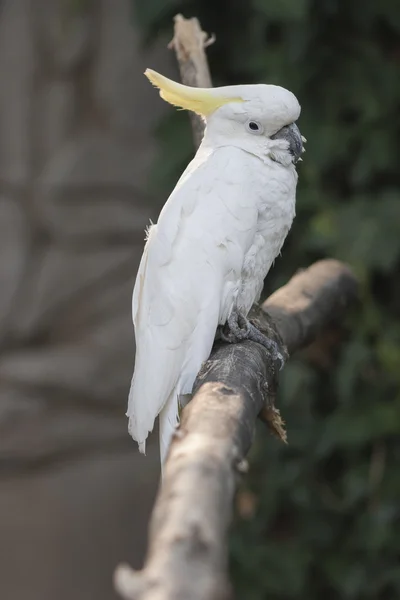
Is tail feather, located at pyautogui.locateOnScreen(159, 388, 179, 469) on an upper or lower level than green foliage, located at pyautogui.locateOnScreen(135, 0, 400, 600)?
lower

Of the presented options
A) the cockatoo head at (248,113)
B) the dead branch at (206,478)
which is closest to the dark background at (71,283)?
the cockatoo head at (248,113)

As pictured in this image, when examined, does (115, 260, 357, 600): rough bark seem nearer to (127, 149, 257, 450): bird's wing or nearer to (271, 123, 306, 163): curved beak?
(127, 149, 257, 450): bird's wing

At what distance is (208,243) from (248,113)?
191 millimetres

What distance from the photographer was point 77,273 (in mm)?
2506

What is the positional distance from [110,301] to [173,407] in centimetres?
139

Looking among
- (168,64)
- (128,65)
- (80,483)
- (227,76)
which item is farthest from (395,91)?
(80,483)

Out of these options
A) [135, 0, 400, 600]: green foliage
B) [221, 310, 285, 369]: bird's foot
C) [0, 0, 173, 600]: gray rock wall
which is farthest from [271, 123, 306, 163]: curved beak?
[0, 0, 173, 600]: gray rock wall

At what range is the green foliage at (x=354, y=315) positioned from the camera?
1817 millimetres

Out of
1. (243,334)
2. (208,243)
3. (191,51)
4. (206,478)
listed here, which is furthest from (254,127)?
(206,478)

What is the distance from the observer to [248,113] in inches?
46.2

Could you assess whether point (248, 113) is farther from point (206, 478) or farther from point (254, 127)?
point (206, 478)

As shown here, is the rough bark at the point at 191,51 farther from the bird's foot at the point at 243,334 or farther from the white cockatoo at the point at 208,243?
the bird's foot at the point at 243,334

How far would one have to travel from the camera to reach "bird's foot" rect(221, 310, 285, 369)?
116 cm

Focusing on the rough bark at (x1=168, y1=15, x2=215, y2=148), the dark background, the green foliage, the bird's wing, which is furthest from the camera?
the dark background
